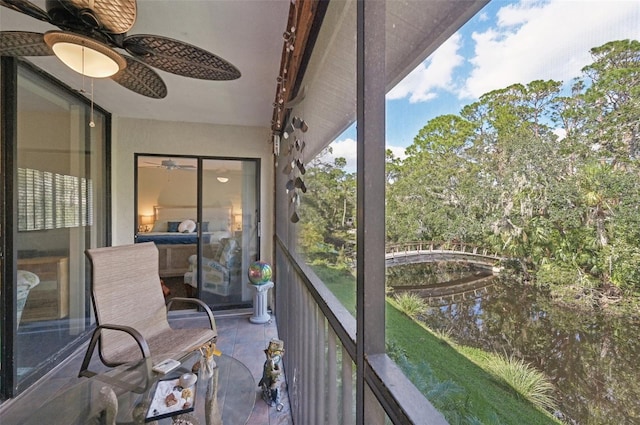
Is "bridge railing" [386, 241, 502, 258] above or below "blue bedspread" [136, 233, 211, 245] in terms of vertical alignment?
above

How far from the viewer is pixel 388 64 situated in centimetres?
70

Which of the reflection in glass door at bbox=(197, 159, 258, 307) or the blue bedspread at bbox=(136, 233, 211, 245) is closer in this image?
the reflection in glass door at bbox=(197, 159, 258, 307)

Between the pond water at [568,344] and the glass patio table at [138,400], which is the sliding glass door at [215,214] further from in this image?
the pond water at [568,344]

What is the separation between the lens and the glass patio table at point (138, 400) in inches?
48.2

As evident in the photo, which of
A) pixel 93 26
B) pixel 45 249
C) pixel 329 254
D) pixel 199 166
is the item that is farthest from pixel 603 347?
pixel 199 166

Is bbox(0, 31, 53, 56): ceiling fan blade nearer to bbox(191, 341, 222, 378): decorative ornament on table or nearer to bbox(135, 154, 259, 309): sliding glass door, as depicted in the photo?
bbox(191, 341, 222, 378): decorative ornament on table

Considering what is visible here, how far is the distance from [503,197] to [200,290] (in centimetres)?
410

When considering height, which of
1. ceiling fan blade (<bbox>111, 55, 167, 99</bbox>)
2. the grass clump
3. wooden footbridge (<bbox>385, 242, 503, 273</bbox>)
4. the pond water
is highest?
ceiling fan blade (<bbox>111, 55, 167, 99</bbox>)

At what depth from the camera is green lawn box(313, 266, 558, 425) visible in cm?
38

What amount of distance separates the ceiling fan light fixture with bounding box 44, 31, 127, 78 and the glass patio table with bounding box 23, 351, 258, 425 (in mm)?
1610

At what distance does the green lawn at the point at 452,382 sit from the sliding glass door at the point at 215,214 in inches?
142

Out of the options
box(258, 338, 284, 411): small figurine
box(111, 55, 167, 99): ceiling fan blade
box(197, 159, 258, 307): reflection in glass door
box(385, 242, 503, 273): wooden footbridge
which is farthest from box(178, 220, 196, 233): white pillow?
box(385, 242, 503, 273): wooden footbridge

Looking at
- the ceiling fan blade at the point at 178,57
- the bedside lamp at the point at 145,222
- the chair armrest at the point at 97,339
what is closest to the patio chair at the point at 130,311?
the chair armrest at the point at 97,339

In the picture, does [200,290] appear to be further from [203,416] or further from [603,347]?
[603,347]
